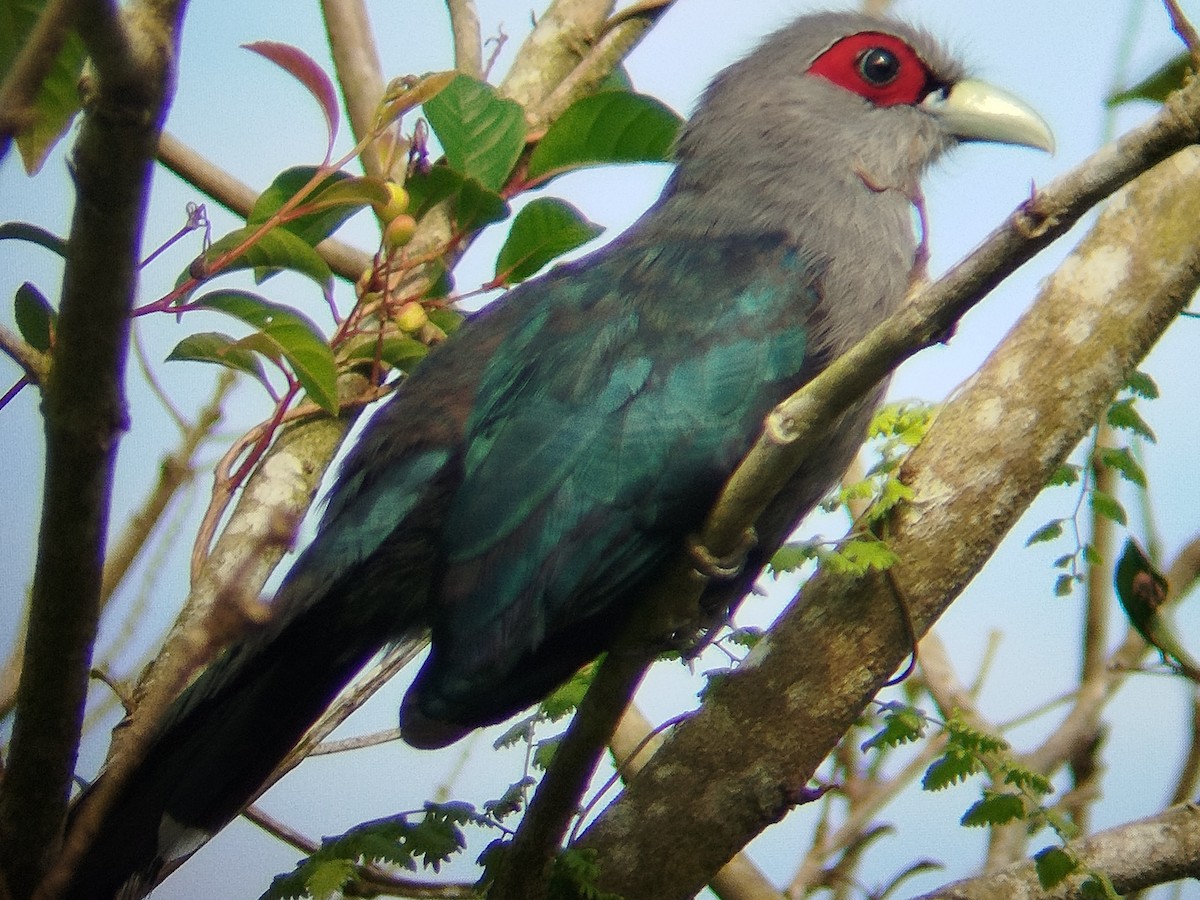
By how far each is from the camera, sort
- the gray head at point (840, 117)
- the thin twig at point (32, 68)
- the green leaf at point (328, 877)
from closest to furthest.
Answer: the thin twig at point (32, 68) < the green leaf at point (328, 877) < the gray head at point (840, 117)

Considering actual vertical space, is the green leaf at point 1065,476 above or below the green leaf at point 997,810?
above

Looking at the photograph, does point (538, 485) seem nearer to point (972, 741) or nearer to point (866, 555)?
point (866, 555)

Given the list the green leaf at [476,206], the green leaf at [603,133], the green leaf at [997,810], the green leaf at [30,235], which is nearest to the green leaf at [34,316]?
the green leaf at [30,235]

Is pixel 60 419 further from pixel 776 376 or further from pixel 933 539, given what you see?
pixel 933 539

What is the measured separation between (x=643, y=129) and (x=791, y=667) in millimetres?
1415

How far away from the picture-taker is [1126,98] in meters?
Result: 3.00

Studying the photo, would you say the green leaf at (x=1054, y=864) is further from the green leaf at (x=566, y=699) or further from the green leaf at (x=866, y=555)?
the green leaf at (x=566, y=699)

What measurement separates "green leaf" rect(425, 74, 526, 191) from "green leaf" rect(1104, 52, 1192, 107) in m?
1.44

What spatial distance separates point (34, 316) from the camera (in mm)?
2598

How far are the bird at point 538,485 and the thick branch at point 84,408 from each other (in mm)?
714

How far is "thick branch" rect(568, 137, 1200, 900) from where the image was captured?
303cm

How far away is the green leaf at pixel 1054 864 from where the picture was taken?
2.66m

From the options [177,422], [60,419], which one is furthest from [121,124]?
[177,422]

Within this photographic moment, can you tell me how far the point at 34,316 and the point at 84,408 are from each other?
103 centimetres
